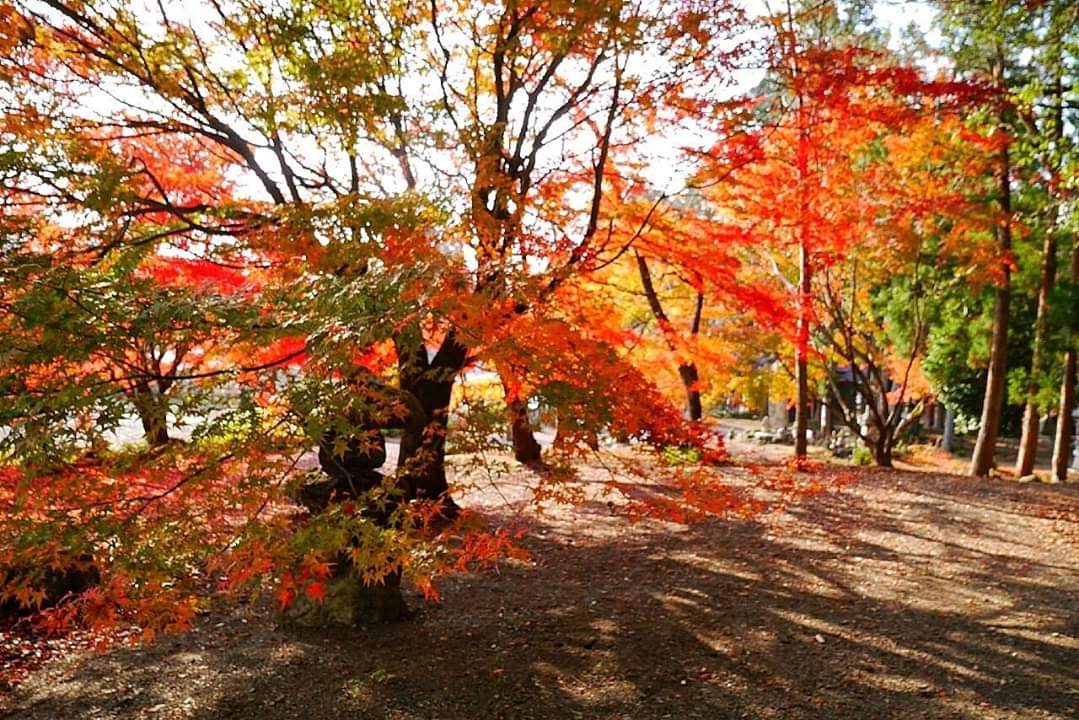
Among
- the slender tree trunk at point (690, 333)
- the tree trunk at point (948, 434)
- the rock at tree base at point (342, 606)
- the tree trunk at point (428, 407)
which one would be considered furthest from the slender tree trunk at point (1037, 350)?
the rock at tree base at point (342, 606)

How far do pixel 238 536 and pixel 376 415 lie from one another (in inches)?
37.4

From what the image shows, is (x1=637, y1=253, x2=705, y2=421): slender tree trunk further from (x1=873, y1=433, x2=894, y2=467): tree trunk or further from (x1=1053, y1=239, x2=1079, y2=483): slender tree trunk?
(x1=1053, y1=239, x2=1079, y2=483): slender tree trunk

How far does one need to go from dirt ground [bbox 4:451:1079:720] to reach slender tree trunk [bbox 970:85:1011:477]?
16.6ft

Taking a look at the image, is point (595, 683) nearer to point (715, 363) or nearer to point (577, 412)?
point (577, 412)

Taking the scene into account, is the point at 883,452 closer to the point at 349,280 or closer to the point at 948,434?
the point at 948,434

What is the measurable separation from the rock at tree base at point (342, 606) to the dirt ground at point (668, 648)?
101 millimetres

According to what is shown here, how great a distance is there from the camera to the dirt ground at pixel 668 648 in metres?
4.68

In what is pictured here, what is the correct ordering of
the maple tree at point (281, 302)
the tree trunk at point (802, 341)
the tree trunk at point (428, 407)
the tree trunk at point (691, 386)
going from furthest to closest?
the tree trunk at point (691, 386) < the tree trunk at point (802, 341) < the tree trunk at point (428, 407) < the maple tree at point (281, 302)

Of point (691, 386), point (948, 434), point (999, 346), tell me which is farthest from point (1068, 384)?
point (948, 434)

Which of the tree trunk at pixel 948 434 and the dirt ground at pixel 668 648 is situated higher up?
the tree trunk at pixel 948 434

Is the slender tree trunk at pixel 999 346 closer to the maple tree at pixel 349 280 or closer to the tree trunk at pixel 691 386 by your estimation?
the maple tree at pixel 349 280

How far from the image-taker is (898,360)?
16469 millimetres

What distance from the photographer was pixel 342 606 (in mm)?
5863

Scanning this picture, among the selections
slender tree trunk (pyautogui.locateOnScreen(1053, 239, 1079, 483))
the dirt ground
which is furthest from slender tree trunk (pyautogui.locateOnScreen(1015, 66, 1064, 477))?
the dirt ground
